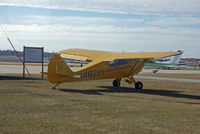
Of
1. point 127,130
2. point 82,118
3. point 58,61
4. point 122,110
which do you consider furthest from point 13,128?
point 58,61

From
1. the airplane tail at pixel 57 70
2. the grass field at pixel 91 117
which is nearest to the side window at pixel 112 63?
the airplane tail at pixel 57 70

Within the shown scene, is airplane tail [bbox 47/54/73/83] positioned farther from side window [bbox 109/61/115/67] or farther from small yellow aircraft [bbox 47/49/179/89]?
side window [bbox 109/61/115/67]

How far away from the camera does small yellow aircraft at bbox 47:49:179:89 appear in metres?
16.7

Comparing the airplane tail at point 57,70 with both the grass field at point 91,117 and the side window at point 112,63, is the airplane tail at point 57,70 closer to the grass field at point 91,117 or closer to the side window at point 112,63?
the side window at point 112,63

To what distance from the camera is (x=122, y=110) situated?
11.0m

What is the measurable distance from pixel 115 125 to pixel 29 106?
13.3ft

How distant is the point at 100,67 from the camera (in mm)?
18484

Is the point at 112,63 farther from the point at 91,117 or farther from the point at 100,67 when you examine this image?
the point at 91,117

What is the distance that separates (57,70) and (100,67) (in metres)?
2.98

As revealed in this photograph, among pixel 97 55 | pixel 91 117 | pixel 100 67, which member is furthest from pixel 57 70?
pixel 91 117

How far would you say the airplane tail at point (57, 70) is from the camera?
653 inches

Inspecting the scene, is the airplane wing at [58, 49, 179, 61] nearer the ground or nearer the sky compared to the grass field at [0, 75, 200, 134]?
nearer the sky

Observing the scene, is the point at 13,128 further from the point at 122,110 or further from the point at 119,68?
the point at 119,68

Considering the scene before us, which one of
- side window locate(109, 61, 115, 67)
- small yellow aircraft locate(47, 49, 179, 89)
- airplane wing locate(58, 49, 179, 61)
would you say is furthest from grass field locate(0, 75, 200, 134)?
side window locate(109, 61, 115, 67)
